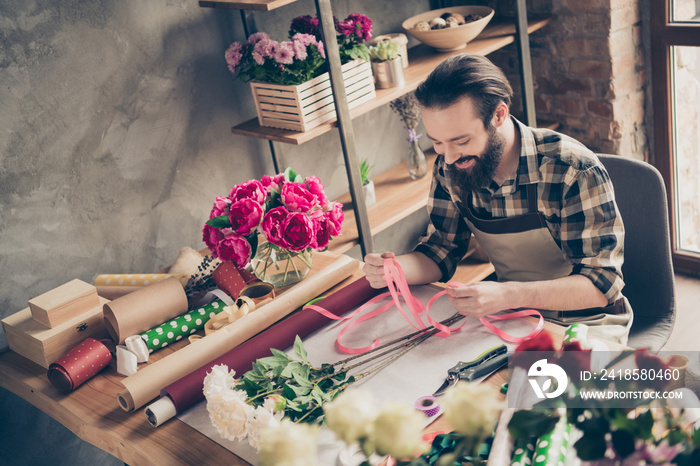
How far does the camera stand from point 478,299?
1405mm

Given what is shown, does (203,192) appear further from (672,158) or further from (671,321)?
(672,158)

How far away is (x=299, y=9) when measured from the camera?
2.41 meters

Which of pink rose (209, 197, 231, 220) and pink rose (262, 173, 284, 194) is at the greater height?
pink rose (262, 173, 284, 194)

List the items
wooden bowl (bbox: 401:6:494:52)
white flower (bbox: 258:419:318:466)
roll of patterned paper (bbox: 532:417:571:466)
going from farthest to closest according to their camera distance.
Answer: wooden bowl (bbox: 401:6:494:52) → roll of patterned paper (bbox: 532:417:571:466) → white flower (bbox: 258:419:318:466)

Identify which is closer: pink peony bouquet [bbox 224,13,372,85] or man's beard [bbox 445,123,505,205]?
man's beard [bbox 445,123,505,205]

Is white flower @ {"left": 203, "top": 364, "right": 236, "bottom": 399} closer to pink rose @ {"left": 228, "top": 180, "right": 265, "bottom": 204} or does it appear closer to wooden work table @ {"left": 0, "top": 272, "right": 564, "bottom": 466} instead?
wooden work table @ {"left": 0, "top": 272, "right": 564, "bottom": 466}

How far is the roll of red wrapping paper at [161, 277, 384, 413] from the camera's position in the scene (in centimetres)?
132

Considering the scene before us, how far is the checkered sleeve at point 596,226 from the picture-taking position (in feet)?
5.05

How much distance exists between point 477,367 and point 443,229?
0.61m

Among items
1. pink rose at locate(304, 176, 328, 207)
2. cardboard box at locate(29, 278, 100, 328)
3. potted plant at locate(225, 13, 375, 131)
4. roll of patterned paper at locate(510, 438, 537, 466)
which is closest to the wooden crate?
potted plant at locate(225, 13, 375, 131)

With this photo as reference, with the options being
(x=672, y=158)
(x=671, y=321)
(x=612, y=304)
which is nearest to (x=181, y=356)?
(x=612, y=304)

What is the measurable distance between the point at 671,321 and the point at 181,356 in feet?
3.92

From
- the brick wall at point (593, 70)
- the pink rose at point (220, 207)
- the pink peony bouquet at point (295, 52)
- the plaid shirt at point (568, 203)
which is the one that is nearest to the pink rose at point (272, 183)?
the pink rose at point (220, 207)

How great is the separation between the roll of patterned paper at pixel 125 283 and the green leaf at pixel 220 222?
24 cm
